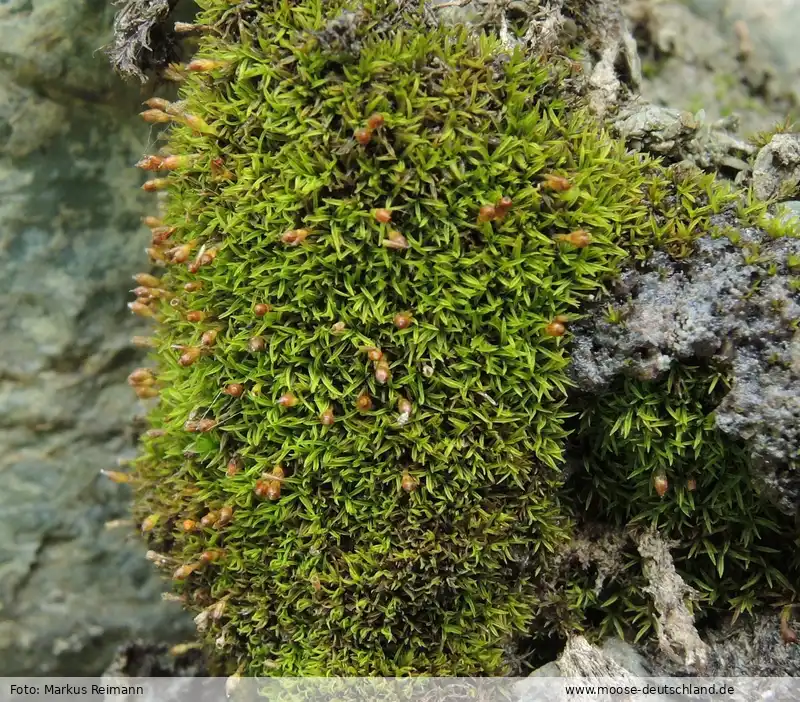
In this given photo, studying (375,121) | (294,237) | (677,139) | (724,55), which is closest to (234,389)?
(294,237)

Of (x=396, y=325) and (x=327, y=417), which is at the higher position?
(x=396, y=325)

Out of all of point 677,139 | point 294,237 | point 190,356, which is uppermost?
point 677,139

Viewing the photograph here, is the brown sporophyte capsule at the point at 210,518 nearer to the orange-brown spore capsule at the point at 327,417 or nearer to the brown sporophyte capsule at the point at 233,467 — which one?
the brown sporophyte capsule at the point at 233,467

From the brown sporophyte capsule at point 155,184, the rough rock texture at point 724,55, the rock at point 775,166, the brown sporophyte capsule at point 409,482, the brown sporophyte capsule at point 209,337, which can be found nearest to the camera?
the brown sporophyte capsule at point 409,482

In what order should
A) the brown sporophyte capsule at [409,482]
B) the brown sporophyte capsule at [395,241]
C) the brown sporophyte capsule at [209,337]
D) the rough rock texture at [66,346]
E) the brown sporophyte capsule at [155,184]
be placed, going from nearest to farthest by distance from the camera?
the brown sporophyte capsule at [395,241] < the brown sporophyte capsule at [409,482] < the brown sporophyte capsule at [209,337] < the brown sporophyte capsule at [155,184] < the rough rock texture at [66,346]

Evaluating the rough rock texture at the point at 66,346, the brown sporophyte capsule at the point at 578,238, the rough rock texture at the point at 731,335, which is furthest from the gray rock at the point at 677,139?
the rough rock texture at the point at 66,346

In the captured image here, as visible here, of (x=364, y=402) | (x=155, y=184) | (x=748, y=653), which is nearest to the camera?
(x=364, y=402)

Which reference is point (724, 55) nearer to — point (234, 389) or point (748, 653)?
point (748, 653)
